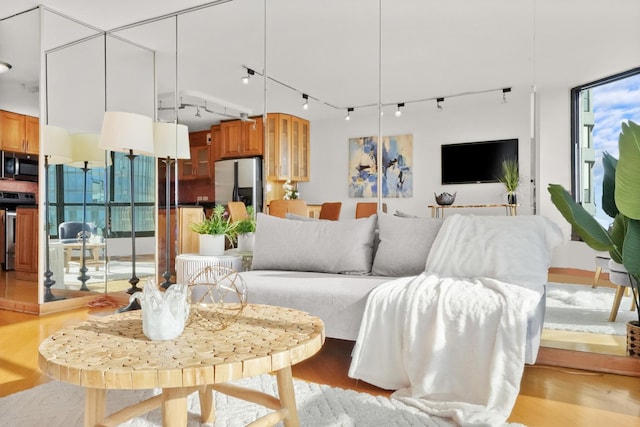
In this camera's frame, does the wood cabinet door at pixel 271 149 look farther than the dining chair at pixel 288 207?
Yes

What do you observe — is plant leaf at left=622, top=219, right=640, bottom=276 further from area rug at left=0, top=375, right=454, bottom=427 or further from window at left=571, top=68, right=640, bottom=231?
area rug at left=0, top=375, right=454, bottom=427

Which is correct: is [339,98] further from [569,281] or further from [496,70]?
[569,281]

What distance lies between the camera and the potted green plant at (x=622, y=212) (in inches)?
79.2

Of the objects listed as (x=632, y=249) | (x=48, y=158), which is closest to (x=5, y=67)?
(x=48, y=158)

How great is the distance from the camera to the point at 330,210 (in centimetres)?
364

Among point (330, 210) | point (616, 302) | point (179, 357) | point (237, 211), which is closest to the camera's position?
point (179, 357)

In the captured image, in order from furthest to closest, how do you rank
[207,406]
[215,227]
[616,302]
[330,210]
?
[330,210], [215,227], [616,302], [207,406]

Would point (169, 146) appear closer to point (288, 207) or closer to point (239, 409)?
point (288, 207)

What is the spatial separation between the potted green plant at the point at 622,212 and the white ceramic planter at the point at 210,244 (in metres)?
2.40

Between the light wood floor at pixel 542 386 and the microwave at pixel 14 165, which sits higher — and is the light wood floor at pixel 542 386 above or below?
below

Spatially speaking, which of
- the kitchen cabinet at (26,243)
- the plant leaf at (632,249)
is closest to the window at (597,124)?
the plant leaf at (632,249)

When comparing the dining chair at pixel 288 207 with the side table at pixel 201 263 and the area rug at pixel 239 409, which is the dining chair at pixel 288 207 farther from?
the area rug at pixel 239 409

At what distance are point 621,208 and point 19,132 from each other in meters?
4.98

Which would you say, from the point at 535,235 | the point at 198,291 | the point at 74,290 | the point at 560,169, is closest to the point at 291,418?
the point at 198,291
